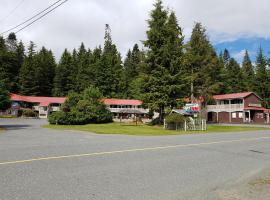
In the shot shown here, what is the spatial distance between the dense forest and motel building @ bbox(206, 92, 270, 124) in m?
5.51

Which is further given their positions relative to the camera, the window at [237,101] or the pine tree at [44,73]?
the pine tree at [44,73]

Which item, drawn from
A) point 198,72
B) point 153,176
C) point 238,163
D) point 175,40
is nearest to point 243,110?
point 198,72

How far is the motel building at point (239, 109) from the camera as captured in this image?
6303 cm

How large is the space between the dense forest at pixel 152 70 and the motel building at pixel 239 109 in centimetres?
551

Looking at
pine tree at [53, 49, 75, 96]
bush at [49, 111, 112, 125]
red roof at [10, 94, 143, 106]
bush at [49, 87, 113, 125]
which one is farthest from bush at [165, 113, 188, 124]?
pine tree at [53, 49, 75, 96]

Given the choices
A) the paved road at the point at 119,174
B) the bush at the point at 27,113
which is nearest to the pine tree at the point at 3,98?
the paved road at the point at 119,174

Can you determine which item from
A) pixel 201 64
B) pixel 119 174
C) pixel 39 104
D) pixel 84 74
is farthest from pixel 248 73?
pixel 119 174

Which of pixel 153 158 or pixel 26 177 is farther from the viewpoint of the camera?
pixel 153 158

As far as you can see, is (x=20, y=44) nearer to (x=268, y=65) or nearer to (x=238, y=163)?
(x=268, y=65)

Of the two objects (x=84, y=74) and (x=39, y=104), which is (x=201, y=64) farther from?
(x=39, y=104)

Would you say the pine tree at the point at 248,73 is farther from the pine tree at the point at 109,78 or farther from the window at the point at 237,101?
the pine tree at the point at 109,78

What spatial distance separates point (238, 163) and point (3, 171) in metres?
8.12

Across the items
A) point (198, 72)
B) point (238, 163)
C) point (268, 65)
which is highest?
point (268, 65)

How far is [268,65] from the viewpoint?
281 ft
